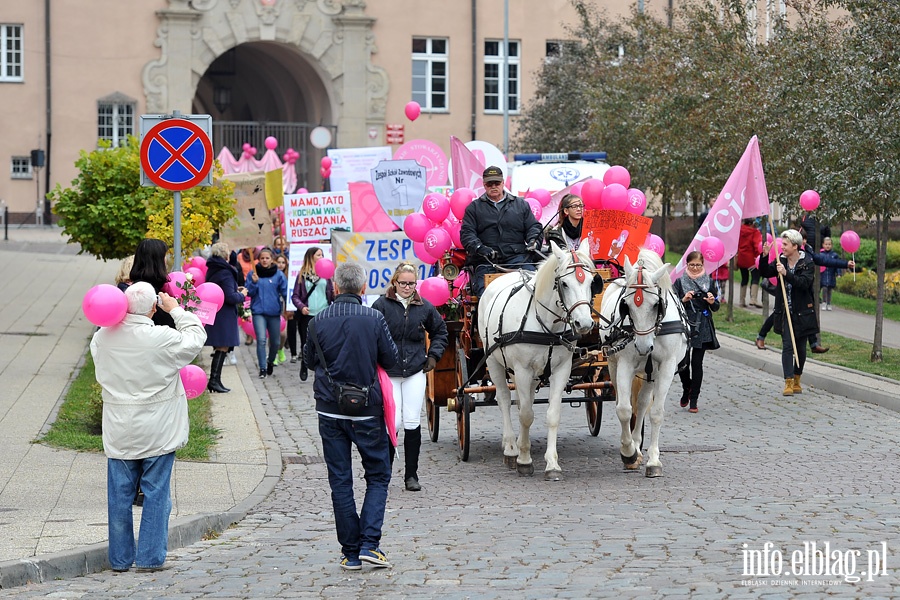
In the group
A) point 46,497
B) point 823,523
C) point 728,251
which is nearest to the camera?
point 823,523

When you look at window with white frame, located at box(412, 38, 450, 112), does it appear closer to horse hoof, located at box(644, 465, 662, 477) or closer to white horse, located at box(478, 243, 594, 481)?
white horse, located at box(478, 243, 594, 481)

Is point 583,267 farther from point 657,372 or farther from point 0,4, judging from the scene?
point 0,4

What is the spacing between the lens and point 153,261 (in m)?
9.03

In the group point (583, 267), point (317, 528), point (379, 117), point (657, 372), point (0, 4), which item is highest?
point (0, 4)

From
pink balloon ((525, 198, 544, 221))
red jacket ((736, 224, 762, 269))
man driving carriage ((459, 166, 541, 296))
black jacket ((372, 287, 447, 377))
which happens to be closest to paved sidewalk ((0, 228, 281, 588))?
black jacket ((372, 287, 447, 377))

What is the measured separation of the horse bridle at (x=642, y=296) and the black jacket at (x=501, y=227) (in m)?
1.22

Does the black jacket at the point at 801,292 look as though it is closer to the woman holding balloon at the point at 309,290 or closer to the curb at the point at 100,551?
the woman holding balloon at the point at 309,290

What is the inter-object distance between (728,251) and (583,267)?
4238mm

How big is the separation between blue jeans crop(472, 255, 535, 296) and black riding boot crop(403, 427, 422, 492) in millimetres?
1714

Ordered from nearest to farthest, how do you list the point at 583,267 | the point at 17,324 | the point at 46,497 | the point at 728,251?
the point at 46,497, the point at 583,267, the point at 728,251, the point at 17,324

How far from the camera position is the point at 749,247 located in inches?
1021

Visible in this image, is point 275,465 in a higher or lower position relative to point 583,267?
lower

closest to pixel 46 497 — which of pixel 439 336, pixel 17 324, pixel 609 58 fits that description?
pixel 439 336

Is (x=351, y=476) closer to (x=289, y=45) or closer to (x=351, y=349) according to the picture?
(x=351, y=349)
